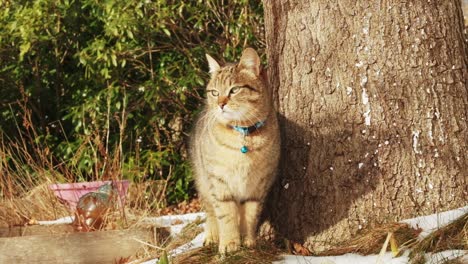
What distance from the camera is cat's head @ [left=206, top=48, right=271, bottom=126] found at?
385 centimetres

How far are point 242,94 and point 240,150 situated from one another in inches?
12.7

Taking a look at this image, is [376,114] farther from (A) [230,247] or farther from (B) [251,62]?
(A) [230,247]

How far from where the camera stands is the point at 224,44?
698 cm

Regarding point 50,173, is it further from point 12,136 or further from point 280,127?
point 280,127

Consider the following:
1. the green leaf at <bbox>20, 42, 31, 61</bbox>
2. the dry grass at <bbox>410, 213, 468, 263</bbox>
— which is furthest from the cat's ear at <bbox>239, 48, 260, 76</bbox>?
the green leaf at <bbox>20, 42, 31, 61</bbox>

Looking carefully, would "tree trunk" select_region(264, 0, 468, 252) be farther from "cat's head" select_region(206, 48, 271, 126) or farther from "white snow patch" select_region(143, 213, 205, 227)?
"white snow patch" select_region(143, 213, 205, 227)

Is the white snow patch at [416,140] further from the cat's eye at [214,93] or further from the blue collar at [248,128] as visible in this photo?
the cat's eye at [214,93]

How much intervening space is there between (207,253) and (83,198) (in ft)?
4.96

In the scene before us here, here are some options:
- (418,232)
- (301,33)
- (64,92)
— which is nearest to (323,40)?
(301,33)

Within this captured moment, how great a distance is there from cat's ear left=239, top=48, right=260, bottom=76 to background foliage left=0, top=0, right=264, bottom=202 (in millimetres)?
2508

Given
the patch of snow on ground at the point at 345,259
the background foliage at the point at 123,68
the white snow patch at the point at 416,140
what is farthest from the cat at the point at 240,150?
the background foliage at the point at 123,68

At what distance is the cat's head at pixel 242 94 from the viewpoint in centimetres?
385

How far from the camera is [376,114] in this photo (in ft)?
12.4

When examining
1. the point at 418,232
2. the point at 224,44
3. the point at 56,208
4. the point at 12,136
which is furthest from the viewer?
the point at 12,136
